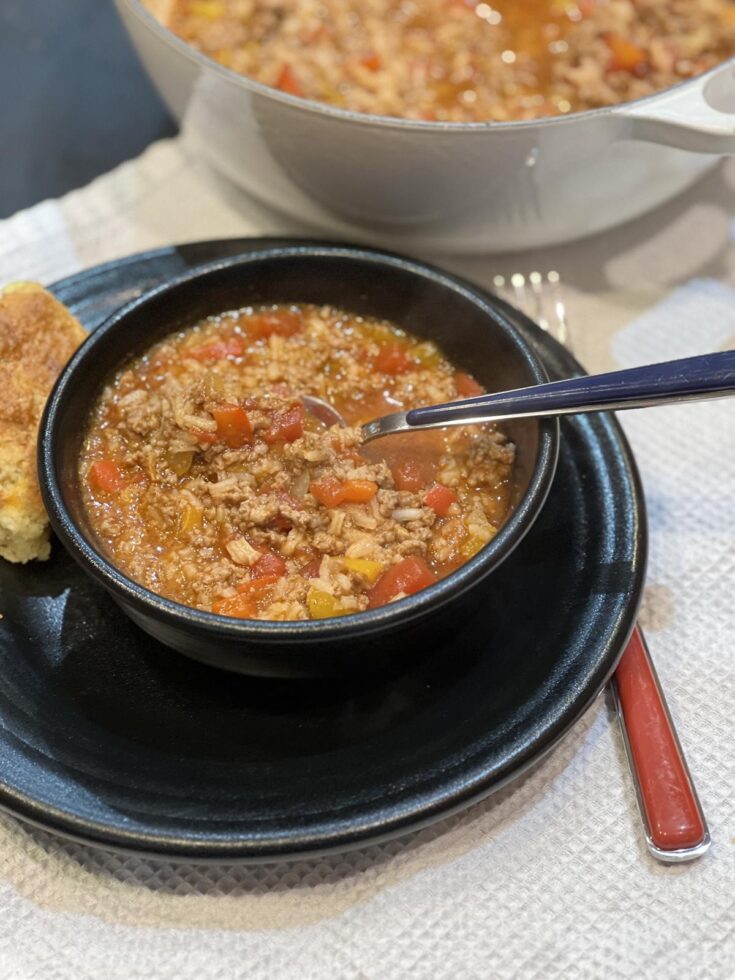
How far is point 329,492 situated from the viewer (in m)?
2.17

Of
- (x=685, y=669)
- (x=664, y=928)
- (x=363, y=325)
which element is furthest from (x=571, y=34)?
(x=664, y=928)

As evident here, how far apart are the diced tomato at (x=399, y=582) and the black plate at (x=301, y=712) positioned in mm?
184

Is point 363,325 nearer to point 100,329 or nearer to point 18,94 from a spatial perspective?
point 100,329

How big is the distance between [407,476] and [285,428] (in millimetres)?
299

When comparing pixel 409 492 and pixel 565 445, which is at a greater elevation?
pixel 409 492

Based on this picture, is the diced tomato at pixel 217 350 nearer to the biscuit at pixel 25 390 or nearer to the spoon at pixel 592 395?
the biscuit at pixel 25 390

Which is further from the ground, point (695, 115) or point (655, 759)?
point (695, 115)

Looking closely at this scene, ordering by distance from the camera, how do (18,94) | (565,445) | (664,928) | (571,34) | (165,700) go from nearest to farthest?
(664,928)
(165,700)
(565,445)
(571,34)
(18,94)

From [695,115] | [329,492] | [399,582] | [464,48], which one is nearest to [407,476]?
[329,492]

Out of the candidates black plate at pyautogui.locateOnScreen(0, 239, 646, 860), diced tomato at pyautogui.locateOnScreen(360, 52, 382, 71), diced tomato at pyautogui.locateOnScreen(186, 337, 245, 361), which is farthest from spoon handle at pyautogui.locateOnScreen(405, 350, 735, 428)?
diced tomato at pyautogui.locateOnScreen(360, 52, 382, 71)

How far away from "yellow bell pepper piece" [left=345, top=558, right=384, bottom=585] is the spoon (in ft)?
1.16

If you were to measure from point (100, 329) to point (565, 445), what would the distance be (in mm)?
1150

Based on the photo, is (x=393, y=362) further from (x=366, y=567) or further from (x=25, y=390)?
(x=25, y=390)

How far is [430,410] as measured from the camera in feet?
A: 7.33
